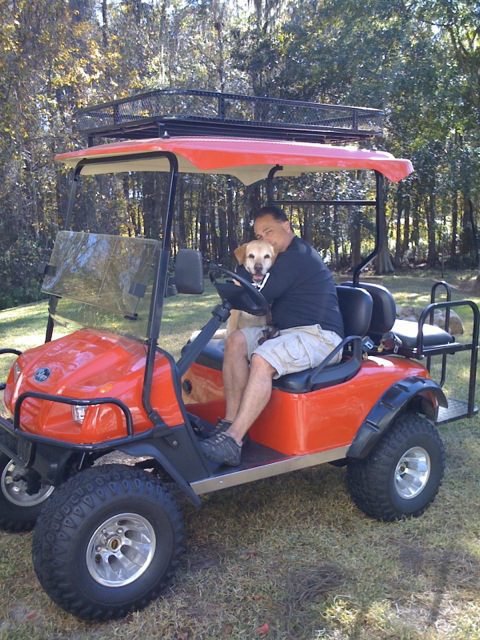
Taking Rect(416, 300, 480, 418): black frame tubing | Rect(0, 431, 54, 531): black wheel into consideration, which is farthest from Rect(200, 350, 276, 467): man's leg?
Rect(416, 300, 480, 418): black frame tubing

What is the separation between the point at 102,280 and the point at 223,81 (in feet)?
42.7

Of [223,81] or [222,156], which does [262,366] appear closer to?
[222,156]

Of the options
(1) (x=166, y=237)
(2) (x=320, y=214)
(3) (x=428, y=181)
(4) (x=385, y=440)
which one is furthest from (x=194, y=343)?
(3) (x=428, y=181)

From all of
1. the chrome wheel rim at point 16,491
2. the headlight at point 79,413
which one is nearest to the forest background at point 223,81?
the chrome wheel rim at point 16,491

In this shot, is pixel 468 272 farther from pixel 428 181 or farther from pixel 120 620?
pixel 120 620

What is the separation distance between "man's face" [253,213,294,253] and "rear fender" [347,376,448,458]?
3.07 ft

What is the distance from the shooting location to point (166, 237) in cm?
283

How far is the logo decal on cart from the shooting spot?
9.35 feet

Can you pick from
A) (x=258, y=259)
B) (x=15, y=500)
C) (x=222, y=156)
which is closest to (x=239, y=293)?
(x=258, y=259)

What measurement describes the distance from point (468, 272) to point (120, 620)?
52.1ft

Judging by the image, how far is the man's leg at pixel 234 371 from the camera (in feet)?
10.8

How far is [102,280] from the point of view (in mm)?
3100

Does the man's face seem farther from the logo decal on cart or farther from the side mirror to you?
the logo decal on cart

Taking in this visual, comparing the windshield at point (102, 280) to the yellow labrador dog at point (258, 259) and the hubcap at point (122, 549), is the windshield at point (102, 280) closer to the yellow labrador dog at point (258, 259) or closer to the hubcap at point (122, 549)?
the yellow labrador dog at point (258, 259)
